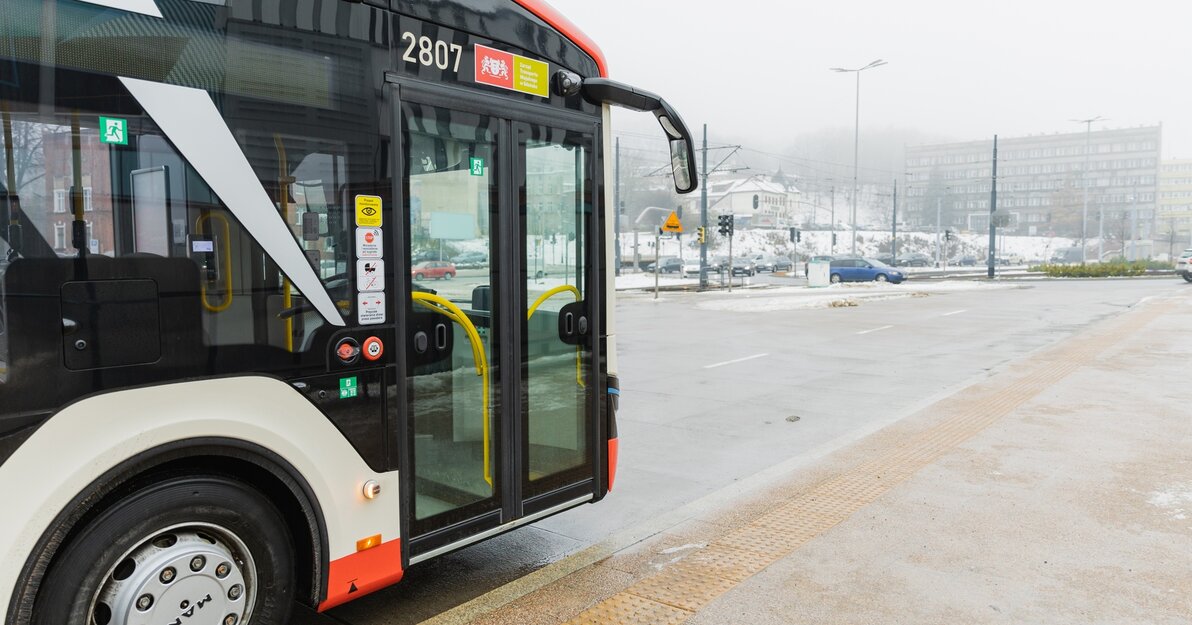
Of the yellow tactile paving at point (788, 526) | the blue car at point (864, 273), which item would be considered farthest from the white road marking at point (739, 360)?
the blue car at point (864, 273)

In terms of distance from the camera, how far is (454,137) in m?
3.67

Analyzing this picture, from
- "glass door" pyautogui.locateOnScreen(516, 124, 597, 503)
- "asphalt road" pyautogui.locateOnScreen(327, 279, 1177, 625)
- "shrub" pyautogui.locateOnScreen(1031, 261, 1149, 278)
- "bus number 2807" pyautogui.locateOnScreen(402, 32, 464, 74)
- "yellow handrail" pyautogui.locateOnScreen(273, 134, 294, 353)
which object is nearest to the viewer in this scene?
"yellow handrail" pyautogui.locateOnScreen(273, 134, 294, 353)

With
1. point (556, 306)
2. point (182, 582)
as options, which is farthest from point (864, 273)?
point (182, 582)

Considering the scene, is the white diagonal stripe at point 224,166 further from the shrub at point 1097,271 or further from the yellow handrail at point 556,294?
the shrub at point 1097,271

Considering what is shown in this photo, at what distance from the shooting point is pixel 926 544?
15.3 feet

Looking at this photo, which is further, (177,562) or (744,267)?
(744,267)

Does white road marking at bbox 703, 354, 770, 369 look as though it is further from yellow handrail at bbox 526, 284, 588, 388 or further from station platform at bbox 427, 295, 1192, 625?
yellow handrail at bbox 526, 284, 588, 388

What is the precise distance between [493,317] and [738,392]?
6474 mm

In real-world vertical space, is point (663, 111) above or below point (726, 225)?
below

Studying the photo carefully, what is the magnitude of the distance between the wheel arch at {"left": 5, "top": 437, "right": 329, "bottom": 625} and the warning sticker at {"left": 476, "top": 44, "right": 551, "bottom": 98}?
6.17 ft

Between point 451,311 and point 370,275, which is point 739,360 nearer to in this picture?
point 451,311

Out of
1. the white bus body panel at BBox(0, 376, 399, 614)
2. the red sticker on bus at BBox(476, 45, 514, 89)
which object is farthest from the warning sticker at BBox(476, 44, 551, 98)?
the white bus body panel at BBox(0, 376, 399, 614)

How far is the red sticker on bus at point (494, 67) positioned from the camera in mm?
3776

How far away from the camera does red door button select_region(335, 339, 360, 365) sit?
3197 mm
